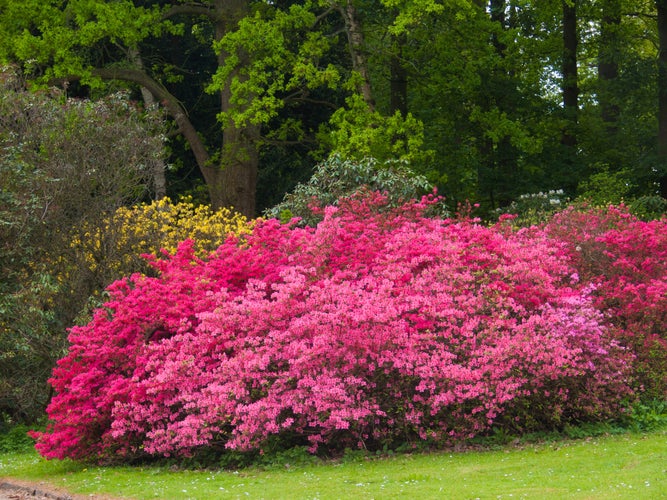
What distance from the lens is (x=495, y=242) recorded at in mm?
13539

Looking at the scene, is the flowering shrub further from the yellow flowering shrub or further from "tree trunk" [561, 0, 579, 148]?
"tree trunk" [561, 0, 579, 148]

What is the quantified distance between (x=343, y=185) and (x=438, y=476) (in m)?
10.5

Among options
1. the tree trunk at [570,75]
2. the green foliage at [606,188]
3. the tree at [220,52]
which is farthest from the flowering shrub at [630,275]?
the tree trunk at [570,75]

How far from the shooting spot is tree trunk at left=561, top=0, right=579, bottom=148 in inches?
1113

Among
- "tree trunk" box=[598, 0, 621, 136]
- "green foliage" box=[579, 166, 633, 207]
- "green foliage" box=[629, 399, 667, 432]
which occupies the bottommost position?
"green foliage" box=[629, 399, 667, 432]

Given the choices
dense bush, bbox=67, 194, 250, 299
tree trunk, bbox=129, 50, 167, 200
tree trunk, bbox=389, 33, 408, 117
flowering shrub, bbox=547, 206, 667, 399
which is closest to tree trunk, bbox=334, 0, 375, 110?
tree trunk, bbox=389, 33, 408, 117

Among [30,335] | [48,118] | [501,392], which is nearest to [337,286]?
[501,392]

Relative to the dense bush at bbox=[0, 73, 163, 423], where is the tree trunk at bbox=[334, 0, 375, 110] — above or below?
above

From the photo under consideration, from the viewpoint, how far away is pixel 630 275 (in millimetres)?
14258

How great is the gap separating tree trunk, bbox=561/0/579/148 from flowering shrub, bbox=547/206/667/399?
13.1m

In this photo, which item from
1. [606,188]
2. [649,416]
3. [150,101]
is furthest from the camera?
[150,101]

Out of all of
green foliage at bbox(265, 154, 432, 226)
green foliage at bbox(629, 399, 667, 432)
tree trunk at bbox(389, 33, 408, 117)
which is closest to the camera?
green foliage at bbox(629, 399, 667, 432)

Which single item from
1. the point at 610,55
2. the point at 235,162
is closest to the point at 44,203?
the point at 235,162

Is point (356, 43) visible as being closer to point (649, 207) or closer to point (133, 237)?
point (649, 207)
